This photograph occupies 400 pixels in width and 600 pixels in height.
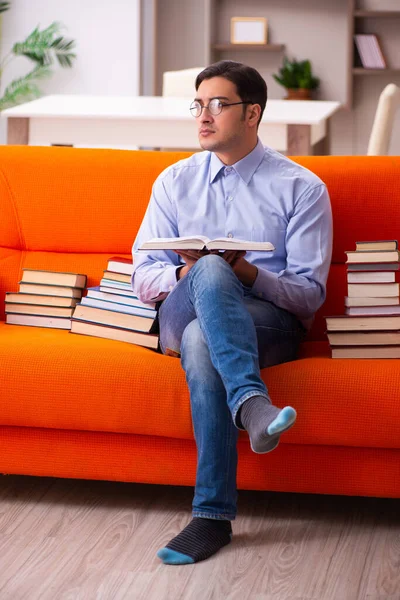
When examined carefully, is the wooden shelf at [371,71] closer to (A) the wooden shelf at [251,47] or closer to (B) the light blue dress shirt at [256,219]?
(A) the wooden shelf at [251,47]

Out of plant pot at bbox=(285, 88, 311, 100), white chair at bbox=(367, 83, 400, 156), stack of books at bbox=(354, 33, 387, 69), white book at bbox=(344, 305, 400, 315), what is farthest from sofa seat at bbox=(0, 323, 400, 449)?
stack of books at bbox=(354, 33, 387, 69)

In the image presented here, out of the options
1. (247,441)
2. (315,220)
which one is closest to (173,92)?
(315,220)

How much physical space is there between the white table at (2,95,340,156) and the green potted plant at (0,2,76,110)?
2856 mm

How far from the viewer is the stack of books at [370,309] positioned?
2.29 meters

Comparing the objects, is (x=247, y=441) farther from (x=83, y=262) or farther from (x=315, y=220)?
(x=83, y=262)

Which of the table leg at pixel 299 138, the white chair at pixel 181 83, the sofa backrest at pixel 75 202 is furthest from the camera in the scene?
the white chair at pixel 181 83

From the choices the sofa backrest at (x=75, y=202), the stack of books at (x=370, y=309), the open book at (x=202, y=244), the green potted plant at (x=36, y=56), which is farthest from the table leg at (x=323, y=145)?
the open book at (x=202, y=244)

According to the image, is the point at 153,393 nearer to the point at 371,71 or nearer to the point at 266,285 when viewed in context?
the point at 266,285

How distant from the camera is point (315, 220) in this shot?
2.43 meters

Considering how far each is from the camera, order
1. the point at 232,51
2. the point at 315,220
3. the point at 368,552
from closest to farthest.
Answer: the point at 368,552 < the point at 315,220 < the point at 232,51

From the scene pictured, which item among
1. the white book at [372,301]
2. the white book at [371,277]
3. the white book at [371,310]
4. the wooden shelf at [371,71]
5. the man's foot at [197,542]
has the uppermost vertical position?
the wooden shelf at [371,71]

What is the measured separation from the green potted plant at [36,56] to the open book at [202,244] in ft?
19.0

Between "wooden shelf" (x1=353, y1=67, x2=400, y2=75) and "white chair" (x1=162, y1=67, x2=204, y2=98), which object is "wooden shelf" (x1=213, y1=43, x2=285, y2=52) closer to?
"wooden shelf" (x1=353, y1=67, x2=400, y2=75)

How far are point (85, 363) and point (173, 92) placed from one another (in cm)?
389
